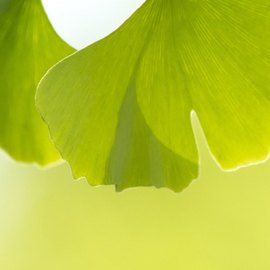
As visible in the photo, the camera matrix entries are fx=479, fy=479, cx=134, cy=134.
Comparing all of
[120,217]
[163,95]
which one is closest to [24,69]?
[163,95]

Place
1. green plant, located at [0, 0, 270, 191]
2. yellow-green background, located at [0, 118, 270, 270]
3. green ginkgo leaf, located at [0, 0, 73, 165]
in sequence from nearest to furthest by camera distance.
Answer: green plant, located at [0, 0, 270, 191]
green ginkgo leaf, located at [0, 0, 73, 165]
yellow-green background, located at [0, 118, 270, 270]

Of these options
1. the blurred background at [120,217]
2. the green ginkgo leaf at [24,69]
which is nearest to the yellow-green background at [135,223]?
the blurred background at [120,217]

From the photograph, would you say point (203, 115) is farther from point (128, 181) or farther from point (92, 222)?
point (92, 222)

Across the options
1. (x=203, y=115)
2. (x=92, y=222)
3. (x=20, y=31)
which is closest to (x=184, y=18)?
(x=203, y=115)

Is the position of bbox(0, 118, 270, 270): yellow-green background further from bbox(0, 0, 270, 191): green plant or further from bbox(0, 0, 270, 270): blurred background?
bbox(0, 0, 270, 191): green plant

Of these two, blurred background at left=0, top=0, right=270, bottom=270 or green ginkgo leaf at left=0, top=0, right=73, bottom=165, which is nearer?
green ginkgo leaf at left=0, top=0, right=73, bottom=165

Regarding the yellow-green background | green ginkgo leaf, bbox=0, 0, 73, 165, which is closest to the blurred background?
the yellow-green background
